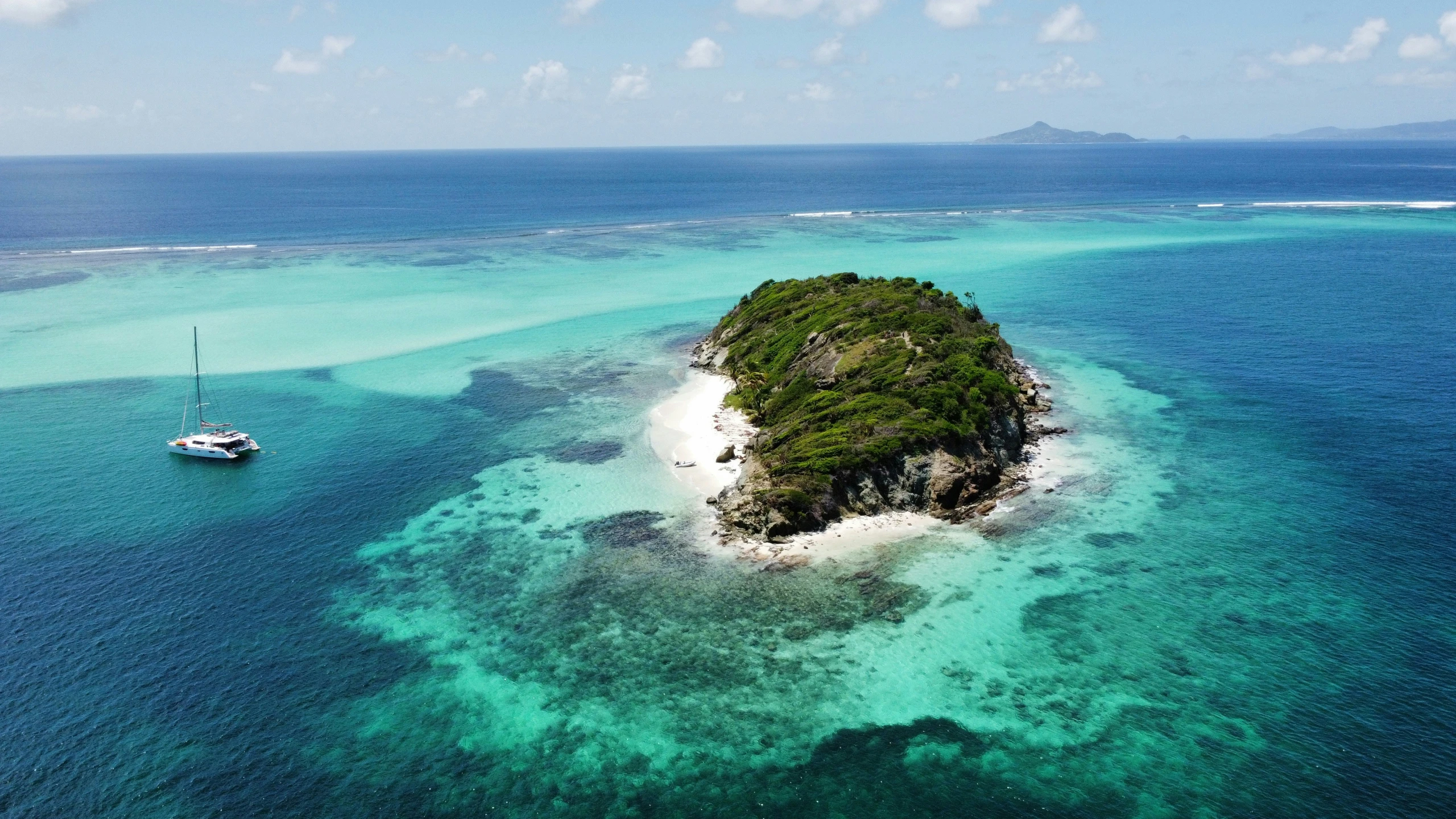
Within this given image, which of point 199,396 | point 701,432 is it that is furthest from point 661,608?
point 199,396

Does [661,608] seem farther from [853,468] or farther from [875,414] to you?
[875,414]

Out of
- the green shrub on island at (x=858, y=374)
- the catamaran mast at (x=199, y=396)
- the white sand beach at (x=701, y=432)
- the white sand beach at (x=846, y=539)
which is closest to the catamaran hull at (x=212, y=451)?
the catamaran mast at (x=199, y=396)

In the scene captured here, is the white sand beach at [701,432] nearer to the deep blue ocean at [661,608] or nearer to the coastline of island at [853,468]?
the coastline of island at [853,468]

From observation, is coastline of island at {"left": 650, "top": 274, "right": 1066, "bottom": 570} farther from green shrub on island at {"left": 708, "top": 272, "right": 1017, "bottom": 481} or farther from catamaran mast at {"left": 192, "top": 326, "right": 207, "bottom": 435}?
catamaran mast at {"left": 192, "top": 326, "right": 207, "bottom": 435}

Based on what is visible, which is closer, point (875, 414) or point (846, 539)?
point (846, 539)

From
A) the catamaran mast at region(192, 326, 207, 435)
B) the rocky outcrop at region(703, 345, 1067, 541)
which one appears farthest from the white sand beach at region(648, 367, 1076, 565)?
the catamaran mast at region(192, 326, 207, 435)

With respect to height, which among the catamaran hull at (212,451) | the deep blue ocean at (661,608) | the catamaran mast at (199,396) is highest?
the catamaran mast at (199,396)
